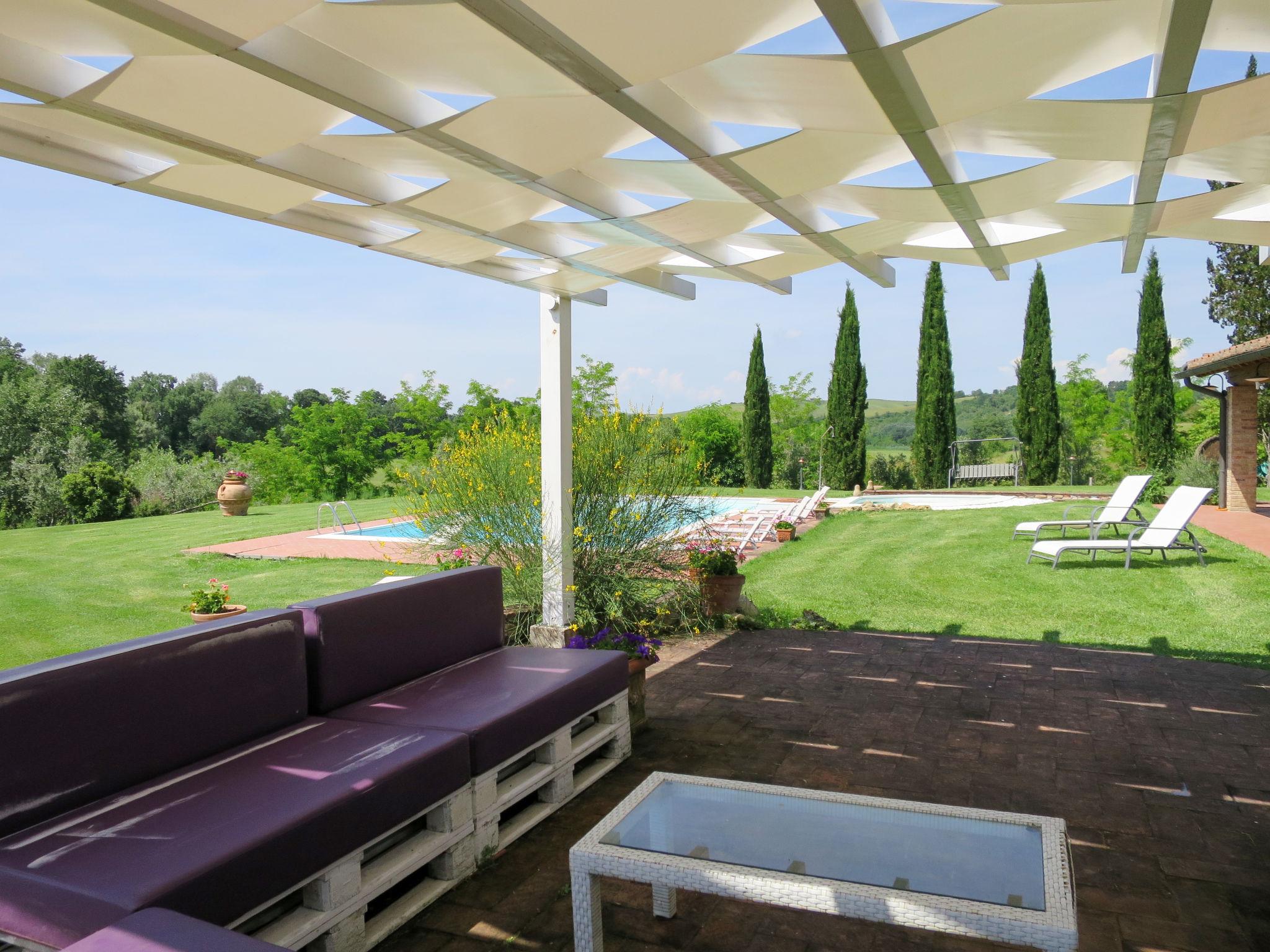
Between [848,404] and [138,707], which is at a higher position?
[848,404]

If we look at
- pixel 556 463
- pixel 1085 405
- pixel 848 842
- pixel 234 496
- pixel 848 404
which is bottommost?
pixel 848 842

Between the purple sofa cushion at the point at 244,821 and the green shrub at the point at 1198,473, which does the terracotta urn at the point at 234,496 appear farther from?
the green shrub at the point at 1198,473

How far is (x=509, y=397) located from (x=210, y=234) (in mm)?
25627

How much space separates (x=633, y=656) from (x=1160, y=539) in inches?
251

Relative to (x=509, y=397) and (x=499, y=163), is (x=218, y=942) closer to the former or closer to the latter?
(x=499, y=163)

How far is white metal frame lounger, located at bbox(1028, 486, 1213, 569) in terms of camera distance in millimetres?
8031

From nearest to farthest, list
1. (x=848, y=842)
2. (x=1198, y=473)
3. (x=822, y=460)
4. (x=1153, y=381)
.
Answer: (x=848, y=842) → (x=1198, y=473) → (x=1153, y=381) → (x=822, y=460)

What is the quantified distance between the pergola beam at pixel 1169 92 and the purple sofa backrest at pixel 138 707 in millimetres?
3024

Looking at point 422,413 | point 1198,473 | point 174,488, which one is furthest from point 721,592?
point 422,413

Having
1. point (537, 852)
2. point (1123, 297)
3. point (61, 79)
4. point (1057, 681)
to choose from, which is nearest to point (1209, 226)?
point (1057, 681)

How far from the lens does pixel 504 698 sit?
3168 mm

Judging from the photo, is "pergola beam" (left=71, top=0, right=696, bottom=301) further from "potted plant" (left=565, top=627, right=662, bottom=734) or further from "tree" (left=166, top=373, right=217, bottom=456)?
"tree" (left=166, top=373, right=217, bottom=456)

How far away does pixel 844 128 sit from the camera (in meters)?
2.59

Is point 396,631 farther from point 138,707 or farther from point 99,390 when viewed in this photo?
point 99,390
